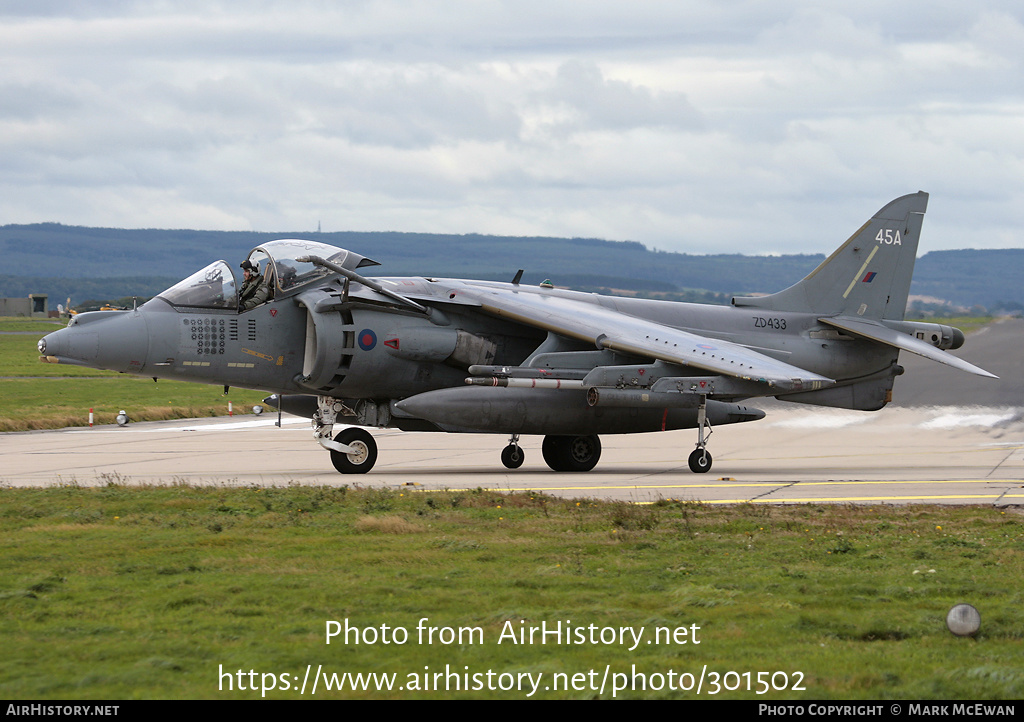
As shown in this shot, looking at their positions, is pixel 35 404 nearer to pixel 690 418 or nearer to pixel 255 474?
pixel 255 474

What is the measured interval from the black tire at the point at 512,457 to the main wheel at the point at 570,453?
590 mm

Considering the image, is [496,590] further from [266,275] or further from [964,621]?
[266,275]

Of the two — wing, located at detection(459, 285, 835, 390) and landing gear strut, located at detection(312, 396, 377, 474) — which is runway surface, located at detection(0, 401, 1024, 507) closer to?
landing gear strut, located at detection(312, 396, 377, 474)

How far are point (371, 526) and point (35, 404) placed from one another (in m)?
31.0

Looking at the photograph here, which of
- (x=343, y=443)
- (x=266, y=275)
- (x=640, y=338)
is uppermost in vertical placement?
(x=266, y=275)

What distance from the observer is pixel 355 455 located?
787 inches

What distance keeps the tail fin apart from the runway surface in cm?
312

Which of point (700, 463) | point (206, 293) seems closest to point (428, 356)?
point (206, 293)

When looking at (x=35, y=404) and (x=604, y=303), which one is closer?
(x=604, y=303)

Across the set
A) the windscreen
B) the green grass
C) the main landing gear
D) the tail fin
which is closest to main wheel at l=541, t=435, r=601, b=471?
the main landing gear

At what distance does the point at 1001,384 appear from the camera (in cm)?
3759

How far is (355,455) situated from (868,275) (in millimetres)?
11223

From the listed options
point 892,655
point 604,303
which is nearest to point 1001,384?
point 604,303

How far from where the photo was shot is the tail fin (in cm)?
2341
